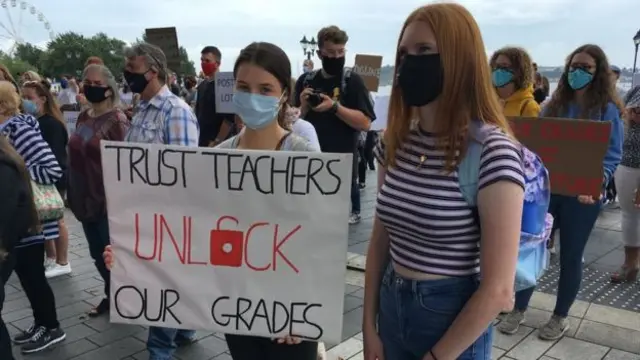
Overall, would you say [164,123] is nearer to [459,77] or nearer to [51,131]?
[459,77]

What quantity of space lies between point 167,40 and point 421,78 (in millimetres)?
5603

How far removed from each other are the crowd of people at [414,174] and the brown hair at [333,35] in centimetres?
3

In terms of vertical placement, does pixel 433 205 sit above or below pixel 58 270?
above

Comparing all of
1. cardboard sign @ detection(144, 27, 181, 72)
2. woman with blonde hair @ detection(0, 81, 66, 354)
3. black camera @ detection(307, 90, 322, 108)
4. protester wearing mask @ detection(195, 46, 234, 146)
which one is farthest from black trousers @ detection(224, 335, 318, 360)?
cardboard sign @ detection(144, 27, 181, 72)

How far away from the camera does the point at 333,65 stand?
15.4 feet

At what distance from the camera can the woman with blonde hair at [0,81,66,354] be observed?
362 centimetres

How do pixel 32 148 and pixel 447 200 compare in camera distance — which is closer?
pixel 447 200

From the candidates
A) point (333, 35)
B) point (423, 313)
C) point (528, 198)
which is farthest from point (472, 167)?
point (333, 35)

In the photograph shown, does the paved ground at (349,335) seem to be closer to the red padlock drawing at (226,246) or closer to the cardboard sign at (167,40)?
the red padlock drawing at (226,246)

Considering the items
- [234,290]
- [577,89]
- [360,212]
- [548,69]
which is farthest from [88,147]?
[548,69]

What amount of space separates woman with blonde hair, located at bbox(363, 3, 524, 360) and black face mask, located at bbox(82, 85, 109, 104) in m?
2.69

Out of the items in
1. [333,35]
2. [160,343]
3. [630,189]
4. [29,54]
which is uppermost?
[29,54]

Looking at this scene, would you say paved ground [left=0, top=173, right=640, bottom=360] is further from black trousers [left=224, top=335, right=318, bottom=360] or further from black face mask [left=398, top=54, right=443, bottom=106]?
black face mask [left=398, top=54, right=443, bottom=106]

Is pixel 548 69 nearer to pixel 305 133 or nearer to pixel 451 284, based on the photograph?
pixel 305 133
